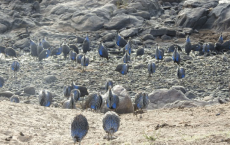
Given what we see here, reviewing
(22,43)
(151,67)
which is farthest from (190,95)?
(22,43)

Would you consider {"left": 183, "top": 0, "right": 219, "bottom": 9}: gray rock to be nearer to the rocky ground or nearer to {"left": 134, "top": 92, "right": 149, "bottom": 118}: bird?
the rocky ground

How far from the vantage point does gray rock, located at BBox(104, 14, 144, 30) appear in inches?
879

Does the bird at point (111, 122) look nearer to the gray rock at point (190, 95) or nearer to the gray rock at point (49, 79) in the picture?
the gray rock at point (190, 95)

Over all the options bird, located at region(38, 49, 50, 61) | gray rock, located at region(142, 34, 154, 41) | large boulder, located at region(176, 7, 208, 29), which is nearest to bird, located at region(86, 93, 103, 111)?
bird, located at region(38, 49, 50, 61)

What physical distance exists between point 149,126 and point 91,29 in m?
15.1

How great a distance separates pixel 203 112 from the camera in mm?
8672

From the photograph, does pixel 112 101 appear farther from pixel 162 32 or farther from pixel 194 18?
pixel 194 18

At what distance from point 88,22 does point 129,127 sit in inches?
608

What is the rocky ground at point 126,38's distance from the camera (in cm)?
1182

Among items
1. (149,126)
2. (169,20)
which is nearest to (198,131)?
(149,126)

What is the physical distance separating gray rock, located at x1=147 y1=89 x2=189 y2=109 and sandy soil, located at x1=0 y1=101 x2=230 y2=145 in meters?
1.28

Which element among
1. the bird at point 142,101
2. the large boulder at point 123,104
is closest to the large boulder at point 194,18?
the large boulder at point 123,104

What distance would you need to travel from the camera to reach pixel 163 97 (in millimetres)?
10891

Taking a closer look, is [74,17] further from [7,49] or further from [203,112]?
[203,112]
